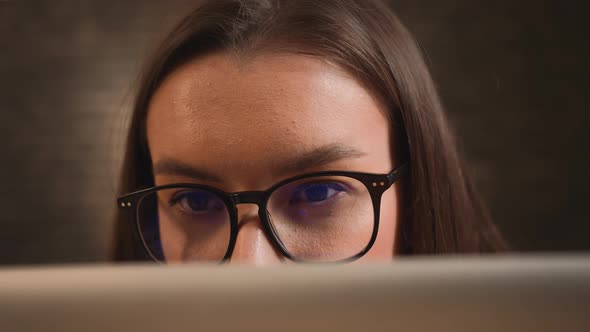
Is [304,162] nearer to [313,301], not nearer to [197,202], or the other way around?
[197,202]

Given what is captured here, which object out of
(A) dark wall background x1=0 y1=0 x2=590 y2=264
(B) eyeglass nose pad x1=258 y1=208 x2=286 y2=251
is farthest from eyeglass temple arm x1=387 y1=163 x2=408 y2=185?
(A) dark wall background x1=0 y1=0 x2=590 y2=264

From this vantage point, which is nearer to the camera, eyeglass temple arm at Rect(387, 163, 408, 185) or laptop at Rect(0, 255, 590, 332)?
laptop at Rect(0, 255, 590, 332)

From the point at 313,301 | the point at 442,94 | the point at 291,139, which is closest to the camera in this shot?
the point at 313,301

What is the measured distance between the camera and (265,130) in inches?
18.8

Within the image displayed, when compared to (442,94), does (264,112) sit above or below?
below

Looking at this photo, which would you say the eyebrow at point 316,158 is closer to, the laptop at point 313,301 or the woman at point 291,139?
the woman at point 291,139

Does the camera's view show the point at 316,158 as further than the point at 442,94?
No

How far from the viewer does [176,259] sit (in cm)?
55

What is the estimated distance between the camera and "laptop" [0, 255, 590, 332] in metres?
0.07

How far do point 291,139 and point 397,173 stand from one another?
141 millimetres

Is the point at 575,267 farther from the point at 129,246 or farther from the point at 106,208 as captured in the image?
the point at 106,208

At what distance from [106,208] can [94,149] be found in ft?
0.60

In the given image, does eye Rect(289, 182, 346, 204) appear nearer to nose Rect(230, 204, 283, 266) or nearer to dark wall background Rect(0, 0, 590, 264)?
nose Rect(230, 204, 283, 266)

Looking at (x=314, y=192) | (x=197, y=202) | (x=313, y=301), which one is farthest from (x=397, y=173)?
(x=313, y=301)
